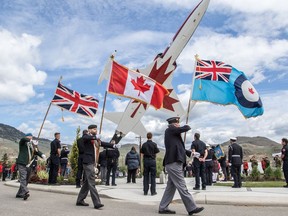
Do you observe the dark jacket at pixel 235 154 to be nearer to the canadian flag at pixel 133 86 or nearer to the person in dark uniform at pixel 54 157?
the canadian flag at pixel 133 86

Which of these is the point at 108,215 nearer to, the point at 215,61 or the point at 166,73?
the point at 215,61

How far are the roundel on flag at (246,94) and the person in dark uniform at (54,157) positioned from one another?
895cm

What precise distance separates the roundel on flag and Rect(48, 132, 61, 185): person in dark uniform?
29.4 ft

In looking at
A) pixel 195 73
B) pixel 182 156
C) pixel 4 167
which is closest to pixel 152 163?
pixel 182 156

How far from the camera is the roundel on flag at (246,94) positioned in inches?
682

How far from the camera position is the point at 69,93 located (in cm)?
1922

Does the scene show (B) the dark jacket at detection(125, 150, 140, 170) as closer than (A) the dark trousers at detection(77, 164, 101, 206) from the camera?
No

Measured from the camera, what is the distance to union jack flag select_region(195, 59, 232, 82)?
17.2 m

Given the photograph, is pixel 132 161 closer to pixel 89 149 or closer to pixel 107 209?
pixel 89 149

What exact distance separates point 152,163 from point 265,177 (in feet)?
28.3

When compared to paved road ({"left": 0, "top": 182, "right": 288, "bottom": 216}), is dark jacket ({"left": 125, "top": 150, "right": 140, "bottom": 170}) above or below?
above

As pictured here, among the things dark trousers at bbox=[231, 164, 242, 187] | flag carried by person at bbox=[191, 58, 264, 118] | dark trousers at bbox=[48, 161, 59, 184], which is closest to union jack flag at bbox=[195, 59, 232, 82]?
flag carried by person at bbox=[191, 58, 264, 118]

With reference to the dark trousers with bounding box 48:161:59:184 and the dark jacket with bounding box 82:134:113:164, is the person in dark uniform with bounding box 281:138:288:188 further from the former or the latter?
the dark trousers with bounding box 48:161:59:184

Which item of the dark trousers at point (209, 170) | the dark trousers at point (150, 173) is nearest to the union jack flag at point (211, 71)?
the dark trousers at point (209, 170)
